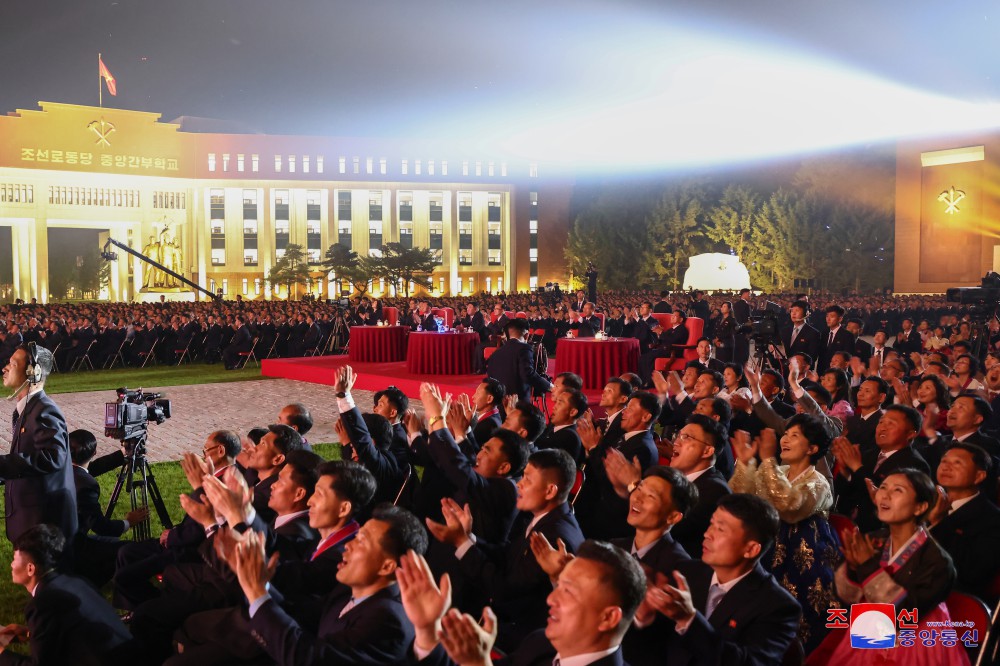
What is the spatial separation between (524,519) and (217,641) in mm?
1908

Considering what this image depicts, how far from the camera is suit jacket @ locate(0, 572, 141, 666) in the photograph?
390cm

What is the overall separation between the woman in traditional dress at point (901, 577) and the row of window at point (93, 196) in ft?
225

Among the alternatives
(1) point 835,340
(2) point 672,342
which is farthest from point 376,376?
(1) point 835,340

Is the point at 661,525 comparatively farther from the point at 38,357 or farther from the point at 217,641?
the point at 38,357

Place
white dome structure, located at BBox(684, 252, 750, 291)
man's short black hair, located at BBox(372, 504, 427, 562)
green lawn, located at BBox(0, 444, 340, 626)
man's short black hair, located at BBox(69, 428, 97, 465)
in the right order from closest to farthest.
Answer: man's short black hair, located at BBox(372, 504, 427, 562) < green lawn, located at BBox(0, 444, 340, 626) < man's short black hair, located at BBox(69, 428, 97, 465) < white dome structure, located at BBox(684, 252, 750, 291)

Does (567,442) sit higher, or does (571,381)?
(571,381)

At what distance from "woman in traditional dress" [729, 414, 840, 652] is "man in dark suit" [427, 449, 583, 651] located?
1060 millimetres

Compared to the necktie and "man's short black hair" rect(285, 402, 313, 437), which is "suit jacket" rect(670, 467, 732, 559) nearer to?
the necktie

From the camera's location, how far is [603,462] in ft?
20.8

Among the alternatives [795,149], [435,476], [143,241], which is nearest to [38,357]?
[435,476]

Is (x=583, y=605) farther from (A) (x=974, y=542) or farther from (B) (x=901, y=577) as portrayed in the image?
(A) (x=974, y=542)

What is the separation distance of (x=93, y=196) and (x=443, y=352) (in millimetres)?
56271

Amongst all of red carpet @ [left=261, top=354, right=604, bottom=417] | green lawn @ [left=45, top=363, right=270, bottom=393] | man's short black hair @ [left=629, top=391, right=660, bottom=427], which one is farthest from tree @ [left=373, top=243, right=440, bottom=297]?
man's short black hair @ [left=629, top=391, right=660, bottom=427]

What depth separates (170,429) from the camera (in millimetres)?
13258
